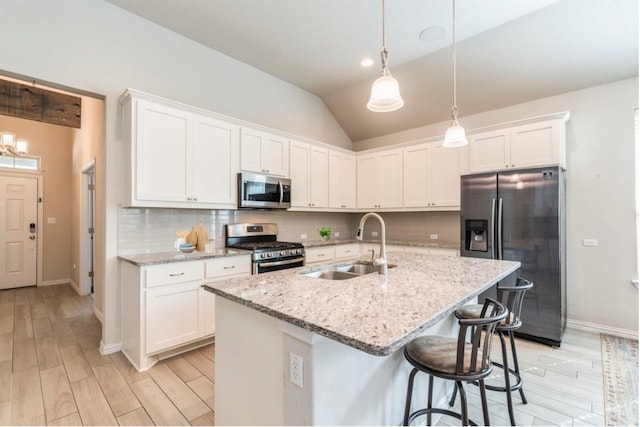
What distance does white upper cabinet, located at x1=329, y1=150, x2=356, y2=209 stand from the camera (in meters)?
4.71

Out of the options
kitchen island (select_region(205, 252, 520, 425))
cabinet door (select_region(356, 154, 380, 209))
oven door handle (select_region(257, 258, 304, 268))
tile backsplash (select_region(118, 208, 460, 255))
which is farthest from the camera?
cabinet door (select_region(356, 154, 380, 209))

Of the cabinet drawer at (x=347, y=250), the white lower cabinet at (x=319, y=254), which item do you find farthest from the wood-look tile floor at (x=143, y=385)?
the cabinet drawer at (x=347, y=250)

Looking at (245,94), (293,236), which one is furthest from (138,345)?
(245,94)

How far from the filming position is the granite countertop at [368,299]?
3.25ft

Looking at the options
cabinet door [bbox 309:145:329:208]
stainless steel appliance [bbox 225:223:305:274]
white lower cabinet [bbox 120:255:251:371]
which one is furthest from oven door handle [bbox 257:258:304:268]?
cabinet door [bbox 309:145:329:208]

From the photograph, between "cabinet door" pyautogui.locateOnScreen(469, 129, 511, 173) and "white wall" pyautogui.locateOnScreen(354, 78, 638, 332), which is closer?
"white wall" pyautogui.locateOnScreen(354, 78, 638, 332)

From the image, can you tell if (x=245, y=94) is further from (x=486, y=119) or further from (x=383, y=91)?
(x=486, y=119)

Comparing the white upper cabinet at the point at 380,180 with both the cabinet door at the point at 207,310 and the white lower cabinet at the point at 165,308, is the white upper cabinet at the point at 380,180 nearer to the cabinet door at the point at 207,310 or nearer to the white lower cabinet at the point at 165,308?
the white lower cabinet at the point at 165,308

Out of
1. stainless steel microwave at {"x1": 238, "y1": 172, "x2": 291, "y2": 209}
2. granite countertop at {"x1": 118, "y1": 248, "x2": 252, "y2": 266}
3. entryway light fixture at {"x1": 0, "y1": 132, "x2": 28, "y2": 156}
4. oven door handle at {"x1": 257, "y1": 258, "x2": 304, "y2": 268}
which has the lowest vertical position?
oven door handle at {"x1": 257, "y1": 258, "x2": 304, "y2": 268}

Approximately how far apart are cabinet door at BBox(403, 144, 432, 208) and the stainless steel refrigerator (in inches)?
32.1

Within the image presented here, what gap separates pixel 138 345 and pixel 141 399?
1.72ft

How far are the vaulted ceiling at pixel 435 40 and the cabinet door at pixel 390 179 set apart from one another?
2.98ft

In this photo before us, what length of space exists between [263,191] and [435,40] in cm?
266

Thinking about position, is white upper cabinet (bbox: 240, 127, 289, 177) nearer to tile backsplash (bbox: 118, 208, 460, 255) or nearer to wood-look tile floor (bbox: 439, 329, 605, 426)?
tile backsplash (bbox: 118, 208, 460, 255)
